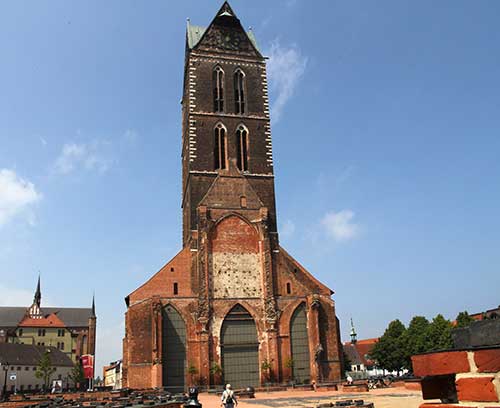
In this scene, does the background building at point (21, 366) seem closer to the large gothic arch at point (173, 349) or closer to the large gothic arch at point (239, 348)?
the large gothic arch at point (173, 349)

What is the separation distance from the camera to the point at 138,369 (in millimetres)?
35625

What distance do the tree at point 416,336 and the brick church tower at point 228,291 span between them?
19044 millimetres

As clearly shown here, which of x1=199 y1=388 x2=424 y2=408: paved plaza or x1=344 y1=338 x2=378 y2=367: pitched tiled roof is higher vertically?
x1=199 y1=388 x2=424 y2=408: paved plaza

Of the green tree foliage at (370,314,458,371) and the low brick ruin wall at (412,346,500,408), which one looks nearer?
the low brick ruin wall at (412,346,500,408)

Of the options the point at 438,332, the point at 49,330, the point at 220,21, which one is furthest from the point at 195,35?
the point at 49,330

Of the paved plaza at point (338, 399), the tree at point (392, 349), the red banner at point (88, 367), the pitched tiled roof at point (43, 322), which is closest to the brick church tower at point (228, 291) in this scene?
the paved plaza at point (338, 399)

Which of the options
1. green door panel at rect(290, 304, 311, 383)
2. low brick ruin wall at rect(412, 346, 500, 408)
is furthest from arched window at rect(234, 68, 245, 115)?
low brick ruin wall at rect(412, 346, 500, 408)

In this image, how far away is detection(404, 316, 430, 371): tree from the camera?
54344 millimetres

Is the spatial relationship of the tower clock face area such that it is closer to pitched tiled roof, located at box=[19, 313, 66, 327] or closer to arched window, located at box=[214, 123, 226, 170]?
arched window, located at box=[214, 123, 226, 170]

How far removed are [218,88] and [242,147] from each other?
651 centimetres

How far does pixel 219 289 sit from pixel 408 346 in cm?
2875

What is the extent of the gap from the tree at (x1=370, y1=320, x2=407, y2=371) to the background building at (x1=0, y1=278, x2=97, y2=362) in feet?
183

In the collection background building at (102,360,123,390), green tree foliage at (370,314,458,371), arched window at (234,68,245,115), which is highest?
arched window at (234,68,245,115)

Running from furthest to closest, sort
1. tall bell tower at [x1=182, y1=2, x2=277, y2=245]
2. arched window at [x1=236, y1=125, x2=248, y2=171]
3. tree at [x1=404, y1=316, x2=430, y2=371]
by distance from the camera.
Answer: tree at [x1=404, y1=316, x2=430, y2=371] → arched window at [x1=236, y1=125, x2=248, y2=171] → tall bell tower at [x1=182, y1=2, x2=277, y2=245]
